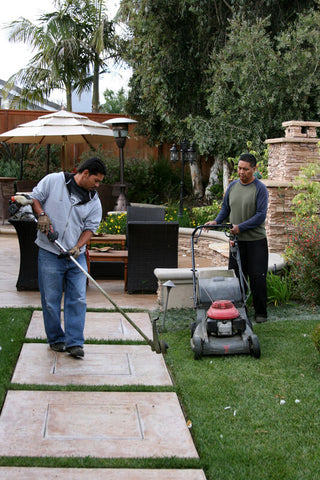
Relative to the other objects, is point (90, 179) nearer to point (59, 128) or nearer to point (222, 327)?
point (222, 327)

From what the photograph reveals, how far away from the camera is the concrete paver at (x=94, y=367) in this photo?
5086 mm

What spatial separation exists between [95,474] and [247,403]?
1.47m

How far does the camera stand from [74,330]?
5570 millimetres

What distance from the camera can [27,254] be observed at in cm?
827

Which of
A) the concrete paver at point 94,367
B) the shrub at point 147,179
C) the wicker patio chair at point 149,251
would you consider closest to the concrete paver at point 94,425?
the concrete paver at point 94,367

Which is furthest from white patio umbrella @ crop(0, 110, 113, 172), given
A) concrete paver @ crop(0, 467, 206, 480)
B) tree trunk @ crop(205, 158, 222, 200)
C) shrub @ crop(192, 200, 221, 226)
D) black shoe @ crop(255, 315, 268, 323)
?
concrete paver @ crop(0, 467, 206, 480)

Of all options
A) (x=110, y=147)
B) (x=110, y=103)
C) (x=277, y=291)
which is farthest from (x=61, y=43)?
(x=110, y=103)

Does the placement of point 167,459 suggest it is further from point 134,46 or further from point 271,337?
point 134,46

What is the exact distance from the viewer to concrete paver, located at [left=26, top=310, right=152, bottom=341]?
640 centimetres

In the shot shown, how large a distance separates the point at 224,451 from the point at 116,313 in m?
3.69

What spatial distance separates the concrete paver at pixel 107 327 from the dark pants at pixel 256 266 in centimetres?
118

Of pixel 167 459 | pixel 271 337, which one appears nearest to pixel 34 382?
pixel 167 459

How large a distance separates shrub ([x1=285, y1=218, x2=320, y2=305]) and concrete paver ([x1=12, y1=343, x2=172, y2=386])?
2.45 meters

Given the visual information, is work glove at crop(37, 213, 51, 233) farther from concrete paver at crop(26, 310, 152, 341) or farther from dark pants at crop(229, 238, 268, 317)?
dark pants at crop(229, 238, 268, 317)
